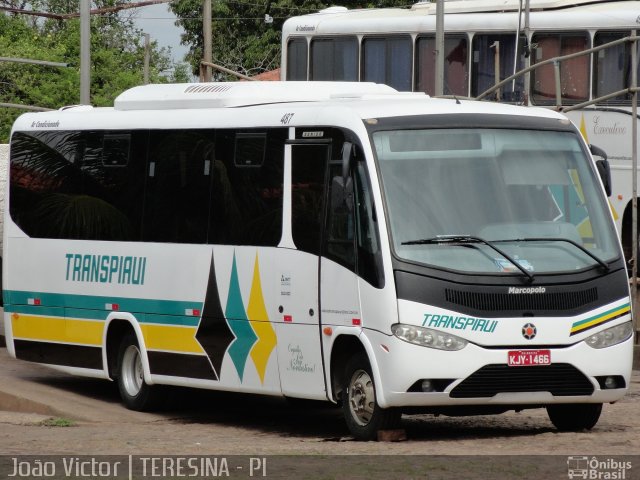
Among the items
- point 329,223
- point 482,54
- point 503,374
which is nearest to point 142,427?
point 329,223

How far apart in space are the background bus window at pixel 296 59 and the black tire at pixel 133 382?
1441 cm

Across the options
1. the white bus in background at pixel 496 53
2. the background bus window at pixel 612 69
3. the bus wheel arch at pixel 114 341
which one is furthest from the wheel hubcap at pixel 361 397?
the background bus window at pixel 612 69

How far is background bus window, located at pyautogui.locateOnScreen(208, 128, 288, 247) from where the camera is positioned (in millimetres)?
14172

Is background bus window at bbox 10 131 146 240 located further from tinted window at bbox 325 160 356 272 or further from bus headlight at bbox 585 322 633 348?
bus headlight at bbox 585 322 633 348

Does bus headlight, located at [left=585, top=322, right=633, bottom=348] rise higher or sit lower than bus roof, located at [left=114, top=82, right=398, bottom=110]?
lower

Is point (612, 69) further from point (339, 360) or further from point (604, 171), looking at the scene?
point (339, 360)

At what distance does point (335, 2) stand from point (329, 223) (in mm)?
48730

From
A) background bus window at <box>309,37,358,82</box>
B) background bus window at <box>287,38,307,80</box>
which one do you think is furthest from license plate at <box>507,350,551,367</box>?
background bus window at <box>287,38,307,80</box>

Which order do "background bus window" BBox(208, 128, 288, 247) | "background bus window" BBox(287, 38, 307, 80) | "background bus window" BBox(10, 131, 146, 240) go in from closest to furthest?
"background bus window" BBox(208, 128, 288, 247)
"background bus window" BBox(10, 131, 146, 240)
"background bus window" BBox(287, 38, 307, 80)

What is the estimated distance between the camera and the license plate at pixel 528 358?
12.5 meters

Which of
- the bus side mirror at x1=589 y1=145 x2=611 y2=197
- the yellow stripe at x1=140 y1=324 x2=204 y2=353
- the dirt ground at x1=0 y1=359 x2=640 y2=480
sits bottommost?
the dirt ground at x1=0 y1=359 x2=640 y2=480

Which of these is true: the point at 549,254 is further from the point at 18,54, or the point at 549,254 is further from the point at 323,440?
the point at 18,54

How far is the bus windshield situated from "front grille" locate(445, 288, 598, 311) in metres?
0.20

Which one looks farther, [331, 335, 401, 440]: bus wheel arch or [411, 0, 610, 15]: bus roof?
[411, 0, 610, 15]: bus roof
